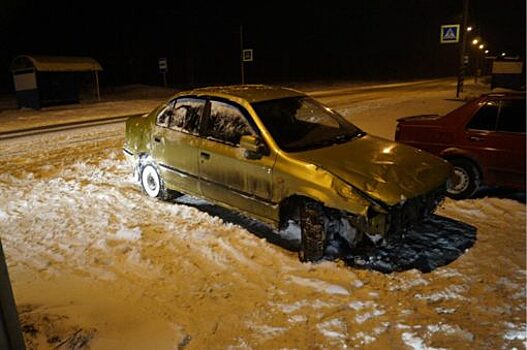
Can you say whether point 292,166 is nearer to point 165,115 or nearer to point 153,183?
point 165,115

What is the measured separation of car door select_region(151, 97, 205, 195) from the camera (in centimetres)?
580

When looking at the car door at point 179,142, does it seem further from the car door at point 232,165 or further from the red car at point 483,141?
the red car at point 483,141

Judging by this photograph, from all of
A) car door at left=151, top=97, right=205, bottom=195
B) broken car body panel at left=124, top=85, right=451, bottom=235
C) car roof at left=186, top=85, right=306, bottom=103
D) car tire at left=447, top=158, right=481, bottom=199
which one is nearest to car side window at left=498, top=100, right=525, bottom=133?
car tire at left=447, top=158, right=481, bottom=199

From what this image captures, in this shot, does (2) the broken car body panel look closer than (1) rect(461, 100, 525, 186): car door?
Yes

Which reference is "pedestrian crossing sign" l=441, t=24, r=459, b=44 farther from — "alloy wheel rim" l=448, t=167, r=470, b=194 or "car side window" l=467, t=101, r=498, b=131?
"alloy wheel rim" l=448, t=167, r=470, b=194

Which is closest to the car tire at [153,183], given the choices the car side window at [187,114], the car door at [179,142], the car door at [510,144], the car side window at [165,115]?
the car door at [179,142]

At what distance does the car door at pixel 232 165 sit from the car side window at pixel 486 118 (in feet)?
10.8

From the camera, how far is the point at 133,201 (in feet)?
21.5

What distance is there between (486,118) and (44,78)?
732 inches

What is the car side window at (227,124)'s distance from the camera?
5.26m

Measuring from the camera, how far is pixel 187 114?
A: 6.00 m

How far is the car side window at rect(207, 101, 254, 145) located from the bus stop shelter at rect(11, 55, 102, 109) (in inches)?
633

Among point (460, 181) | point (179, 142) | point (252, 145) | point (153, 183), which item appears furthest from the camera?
point (153, 183)

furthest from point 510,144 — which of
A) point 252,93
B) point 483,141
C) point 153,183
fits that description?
point 153,183
